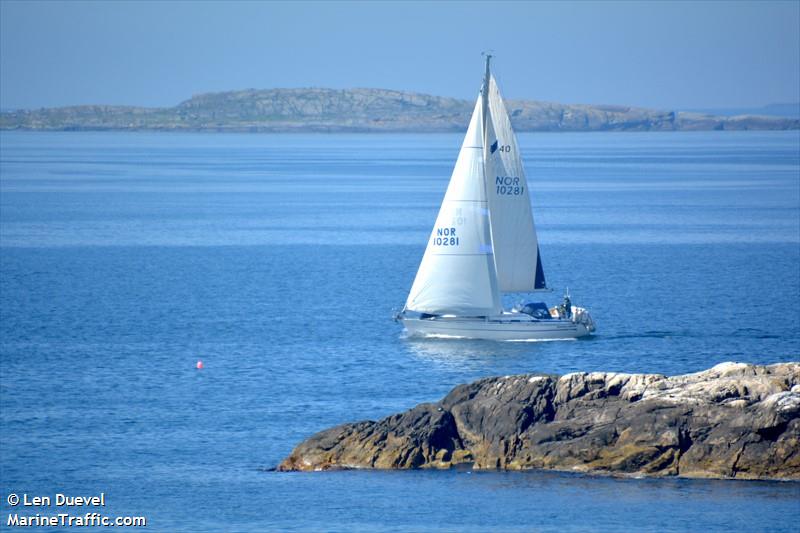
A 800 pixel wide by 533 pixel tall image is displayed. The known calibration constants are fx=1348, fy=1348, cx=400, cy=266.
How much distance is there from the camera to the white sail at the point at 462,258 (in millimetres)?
53625

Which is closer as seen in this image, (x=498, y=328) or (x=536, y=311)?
(x=498, y=328)

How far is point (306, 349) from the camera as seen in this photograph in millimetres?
53781

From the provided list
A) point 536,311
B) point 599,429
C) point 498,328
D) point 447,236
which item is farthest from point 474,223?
point 599,429

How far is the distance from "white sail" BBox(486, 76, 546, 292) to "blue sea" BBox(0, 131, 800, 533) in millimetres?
3869

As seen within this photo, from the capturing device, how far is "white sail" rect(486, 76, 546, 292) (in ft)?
175

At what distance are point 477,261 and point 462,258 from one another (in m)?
0.61

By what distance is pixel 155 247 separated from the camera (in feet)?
310

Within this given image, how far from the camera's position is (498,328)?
176ft

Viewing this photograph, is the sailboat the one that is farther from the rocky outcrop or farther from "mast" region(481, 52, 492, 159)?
the rocky outcrop

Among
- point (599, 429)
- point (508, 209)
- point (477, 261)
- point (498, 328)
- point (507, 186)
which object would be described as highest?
point (507, 186)

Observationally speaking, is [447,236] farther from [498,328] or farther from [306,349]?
[306,349]

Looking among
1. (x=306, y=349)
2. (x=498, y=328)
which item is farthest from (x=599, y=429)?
(x=306, y=349)

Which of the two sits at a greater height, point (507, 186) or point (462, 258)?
point (507, 186)

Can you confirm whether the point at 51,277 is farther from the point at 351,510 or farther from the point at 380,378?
the point at 351,510
